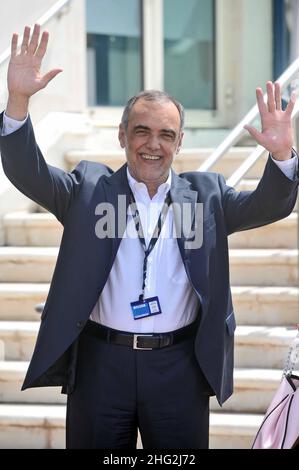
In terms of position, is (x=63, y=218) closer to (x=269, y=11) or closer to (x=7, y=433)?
(x=7, y=433)

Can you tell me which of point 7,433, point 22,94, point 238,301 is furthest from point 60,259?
point 238,301

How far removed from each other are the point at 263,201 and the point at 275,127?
0.24 m

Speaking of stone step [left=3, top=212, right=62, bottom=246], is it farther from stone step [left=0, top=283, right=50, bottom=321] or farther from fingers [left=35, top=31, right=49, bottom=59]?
fingers [left=35, top=31, right=49, bottom=59]

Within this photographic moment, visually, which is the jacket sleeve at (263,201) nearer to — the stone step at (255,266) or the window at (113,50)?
the stone step at (255,266)

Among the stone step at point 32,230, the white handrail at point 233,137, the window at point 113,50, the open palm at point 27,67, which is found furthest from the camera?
the window at point 113,50

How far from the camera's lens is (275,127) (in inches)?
101

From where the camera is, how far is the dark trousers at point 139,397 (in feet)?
8.70

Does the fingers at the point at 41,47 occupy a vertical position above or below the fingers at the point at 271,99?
above

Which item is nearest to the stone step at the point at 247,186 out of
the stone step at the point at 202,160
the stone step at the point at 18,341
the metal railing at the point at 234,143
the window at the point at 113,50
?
the stone step at the point at 202,160

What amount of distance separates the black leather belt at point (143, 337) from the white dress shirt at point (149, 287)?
0.6 inches

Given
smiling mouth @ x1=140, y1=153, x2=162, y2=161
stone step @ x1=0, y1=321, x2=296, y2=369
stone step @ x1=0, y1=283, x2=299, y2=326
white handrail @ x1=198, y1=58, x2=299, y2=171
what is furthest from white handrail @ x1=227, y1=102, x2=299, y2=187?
smiling mouth @ x1=140, y1=153, x2=162, y2=161

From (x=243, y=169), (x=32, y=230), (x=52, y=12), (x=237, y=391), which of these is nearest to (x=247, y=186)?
(x=243, y=169)

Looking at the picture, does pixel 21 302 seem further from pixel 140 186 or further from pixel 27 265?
pixel 140 186
